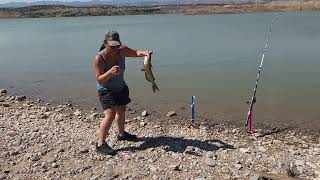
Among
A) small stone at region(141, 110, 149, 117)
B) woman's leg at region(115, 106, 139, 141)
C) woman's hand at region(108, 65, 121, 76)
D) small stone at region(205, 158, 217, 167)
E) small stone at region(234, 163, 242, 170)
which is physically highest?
woman's hand at region(108, 65, 121, 76)

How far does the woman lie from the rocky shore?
60 centimetres

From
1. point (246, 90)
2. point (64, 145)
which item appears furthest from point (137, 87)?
point (64, 145)

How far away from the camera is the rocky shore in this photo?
848 centimetres

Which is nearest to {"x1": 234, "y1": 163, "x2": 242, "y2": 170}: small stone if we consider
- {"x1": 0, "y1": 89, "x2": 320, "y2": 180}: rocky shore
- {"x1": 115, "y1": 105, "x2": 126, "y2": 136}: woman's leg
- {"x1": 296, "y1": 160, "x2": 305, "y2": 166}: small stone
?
{"x1": 0, "y1": 89, "x2": 320, "y2": 180}: rocky shore

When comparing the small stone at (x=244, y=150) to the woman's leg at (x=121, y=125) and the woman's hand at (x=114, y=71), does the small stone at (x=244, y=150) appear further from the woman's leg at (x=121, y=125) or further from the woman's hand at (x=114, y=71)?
the woman's hand at (x=114, y=71)

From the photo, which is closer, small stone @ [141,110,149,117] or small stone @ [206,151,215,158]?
small stone @ [206,151,215,158]

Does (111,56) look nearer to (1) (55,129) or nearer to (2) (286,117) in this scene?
(1) (55,129)

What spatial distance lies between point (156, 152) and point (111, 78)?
64.7 inches

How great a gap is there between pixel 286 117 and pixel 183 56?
46.0 feet

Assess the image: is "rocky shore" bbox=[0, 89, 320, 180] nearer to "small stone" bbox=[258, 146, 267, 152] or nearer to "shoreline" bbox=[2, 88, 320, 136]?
"small stone" bbox=[258, 146, 267, 152]

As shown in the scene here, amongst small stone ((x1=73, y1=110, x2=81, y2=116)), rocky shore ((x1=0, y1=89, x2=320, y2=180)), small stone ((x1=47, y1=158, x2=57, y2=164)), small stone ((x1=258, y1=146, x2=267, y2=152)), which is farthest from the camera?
small stone ((x1=73, y1=110, x2=81, y2=116))

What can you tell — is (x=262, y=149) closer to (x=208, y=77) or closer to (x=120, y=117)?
(x=120, y=117)

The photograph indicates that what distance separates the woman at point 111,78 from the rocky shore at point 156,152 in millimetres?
603

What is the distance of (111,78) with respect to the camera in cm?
916
